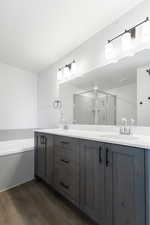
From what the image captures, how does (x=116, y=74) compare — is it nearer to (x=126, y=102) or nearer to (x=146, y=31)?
(x=126, y=102)

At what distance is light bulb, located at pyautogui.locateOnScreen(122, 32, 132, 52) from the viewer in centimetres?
160

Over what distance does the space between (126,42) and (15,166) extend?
2394 millimetres

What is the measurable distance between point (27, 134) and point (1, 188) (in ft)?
4.30

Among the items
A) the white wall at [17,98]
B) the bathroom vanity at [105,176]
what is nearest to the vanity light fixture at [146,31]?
the bathroom vanity at [105,176]

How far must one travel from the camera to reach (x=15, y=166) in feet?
7.61

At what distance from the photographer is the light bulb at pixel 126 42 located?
5.25ft

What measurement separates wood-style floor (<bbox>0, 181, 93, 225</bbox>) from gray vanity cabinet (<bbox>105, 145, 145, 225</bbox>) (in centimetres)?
50

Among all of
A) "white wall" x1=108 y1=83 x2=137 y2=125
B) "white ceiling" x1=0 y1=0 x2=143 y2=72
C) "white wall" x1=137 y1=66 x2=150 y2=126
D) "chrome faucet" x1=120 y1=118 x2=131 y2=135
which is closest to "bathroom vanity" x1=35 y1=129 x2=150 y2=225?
"chrome faucet" x1=120 y1=118 x2=131 y2=135

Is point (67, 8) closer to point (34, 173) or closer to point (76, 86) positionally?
point (76, 86)

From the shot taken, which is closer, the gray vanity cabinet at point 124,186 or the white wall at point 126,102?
the gray vanity cabinet at point 124,186

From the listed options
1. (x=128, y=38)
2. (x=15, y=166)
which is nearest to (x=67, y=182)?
(x=15, y=166)

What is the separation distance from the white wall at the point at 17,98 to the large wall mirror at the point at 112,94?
1.10 metres

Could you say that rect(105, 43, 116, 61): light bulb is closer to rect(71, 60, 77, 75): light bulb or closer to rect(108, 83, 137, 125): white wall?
rect(108, 83, 137, 125): white wall

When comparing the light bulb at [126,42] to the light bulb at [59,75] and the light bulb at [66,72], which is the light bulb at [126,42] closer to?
the light bulb at [66,72]
